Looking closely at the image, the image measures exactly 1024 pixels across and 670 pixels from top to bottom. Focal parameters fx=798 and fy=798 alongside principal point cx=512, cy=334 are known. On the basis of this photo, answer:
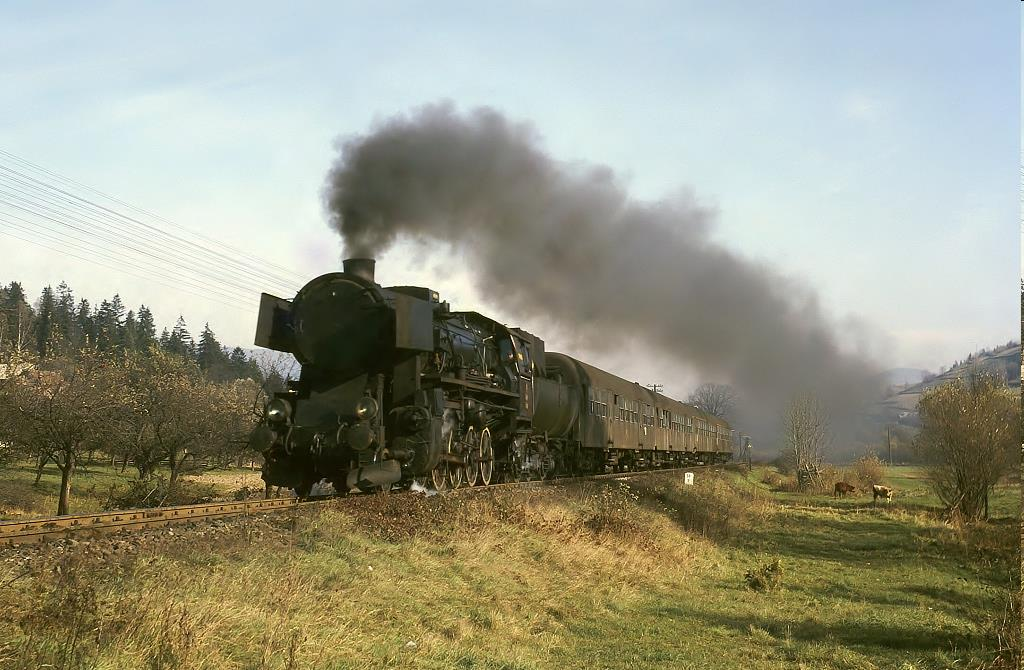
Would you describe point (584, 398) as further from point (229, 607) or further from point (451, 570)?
point (229, 607)

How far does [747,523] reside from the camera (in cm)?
2369

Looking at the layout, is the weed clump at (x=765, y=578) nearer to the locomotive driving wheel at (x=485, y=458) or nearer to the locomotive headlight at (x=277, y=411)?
the locomotive driving wheel at (x=485, y=458)

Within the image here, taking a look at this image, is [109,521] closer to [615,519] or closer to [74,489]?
[615,519]

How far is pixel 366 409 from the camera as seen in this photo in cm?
1328

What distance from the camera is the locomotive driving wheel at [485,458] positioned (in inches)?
675

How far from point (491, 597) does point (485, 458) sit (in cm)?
735

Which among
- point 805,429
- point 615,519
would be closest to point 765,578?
point 615,519

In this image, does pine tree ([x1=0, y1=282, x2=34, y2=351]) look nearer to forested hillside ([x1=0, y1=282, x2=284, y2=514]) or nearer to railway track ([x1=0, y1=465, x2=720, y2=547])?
forested hillside ([x1=0, y1=282, x2=284, y2=514])

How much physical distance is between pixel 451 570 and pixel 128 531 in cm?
400

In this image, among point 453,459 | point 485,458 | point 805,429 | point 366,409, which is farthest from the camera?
point 805,429

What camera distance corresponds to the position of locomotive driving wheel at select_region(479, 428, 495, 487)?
17.1m

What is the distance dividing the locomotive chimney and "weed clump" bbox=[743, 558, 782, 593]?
29.2ft

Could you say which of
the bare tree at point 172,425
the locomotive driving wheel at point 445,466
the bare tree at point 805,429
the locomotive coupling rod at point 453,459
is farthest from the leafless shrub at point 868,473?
the locomotive driving wheel at point 445,466

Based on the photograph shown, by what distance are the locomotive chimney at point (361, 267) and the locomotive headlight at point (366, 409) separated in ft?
8.85
